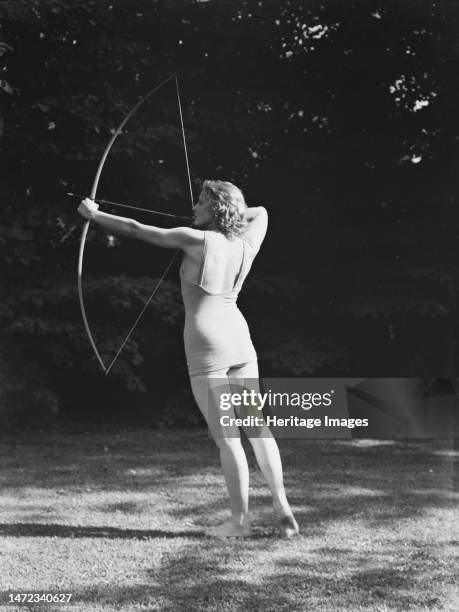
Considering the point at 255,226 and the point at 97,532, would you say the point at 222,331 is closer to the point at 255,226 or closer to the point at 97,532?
the point at 255,226

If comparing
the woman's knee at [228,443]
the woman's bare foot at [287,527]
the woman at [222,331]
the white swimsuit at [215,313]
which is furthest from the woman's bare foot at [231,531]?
the white swimsuit at [215,313]

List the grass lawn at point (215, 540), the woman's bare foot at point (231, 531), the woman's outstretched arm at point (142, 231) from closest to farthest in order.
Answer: the grass lawn at point (215, 540), the woman's outstretched arm at point (142, 231), the woman's bare foot at point (231, 531)

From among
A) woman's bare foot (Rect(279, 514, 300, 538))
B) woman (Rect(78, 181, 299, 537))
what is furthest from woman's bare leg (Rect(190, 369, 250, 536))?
woman's bare foot (Rect(279, 514, 300, 538))

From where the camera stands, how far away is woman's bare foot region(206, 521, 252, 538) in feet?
12.6

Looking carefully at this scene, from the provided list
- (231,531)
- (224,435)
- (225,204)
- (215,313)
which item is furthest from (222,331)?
(231,531)

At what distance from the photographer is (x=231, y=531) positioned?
3.84 metres

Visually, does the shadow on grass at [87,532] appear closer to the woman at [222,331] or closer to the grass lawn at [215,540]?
the grass lawn at [215,540]

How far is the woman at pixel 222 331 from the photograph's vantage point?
372 cm

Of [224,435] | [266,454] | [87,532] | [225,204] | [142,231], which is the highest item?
[225,204]

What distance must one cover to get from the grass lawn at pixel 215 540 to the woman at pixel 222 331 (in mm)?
247

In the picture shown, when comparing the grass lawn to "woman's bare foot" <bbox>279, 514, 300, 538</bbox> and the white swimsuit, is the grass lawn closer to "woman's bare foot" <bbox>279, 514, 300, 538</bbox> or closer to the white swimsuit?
"woman's bare foot" <bbox>279, 514, 300, 538</bbox>

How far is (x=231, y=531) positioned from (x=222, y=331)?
930 mm

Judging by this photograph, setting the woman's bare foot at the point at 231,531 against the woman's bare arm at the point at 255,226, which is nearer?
the woman's bare foot at the point at 231,531

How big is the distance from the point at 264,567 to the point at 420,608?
695 millimetres
